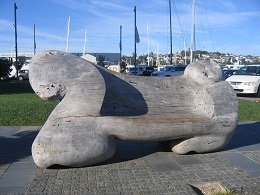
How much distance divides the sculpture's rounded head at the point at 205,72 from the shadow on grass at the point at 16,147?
132 inches

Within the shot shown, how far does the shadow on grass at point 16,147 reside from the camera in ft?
18.0

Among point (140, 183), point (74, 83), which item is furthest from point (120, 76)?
point (140, 183)

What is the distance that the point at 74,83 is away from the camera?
5262 millimetres

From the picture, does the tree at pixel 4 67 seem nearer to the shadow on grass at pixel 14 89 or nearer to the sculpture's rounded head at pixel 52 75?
the shadow on grass at pixel 14 89

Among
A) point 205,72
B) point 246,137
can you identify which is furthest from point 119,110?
point 246,137

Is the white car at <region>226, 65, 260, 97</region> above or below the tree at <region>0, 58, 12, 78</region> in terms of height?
below

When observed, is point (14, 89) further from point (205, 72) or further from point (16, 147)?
point (205, 72)

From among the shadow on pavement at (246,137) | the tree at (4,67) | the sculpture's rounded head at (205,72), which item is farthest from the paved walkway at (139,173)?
the tree at (4,67)

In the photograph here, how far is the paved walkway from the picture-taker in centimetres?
416

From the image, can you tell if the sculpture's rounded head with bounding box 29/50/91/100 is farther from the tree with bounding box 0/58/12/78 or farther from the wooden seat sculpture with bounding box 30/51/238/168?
the tree with bounding box 0/58/12/78

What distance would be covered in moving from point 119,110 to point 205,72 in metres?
1.83

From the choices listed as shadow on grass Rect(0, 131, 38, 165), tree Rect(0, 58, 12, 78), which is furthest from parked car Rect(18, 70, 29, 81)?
shadow on grass Rect(0, 131, 38, 165)

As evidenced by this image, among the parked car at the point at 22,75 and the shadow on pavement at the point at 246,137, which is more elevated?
the parked car at the point at 22,75

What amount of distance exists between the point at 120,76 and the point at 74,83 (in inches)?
40.6
